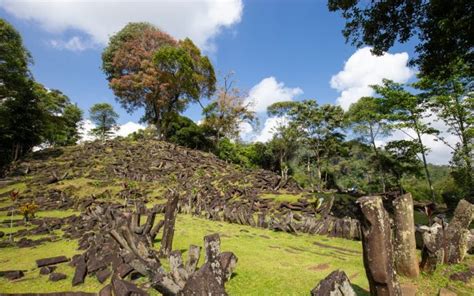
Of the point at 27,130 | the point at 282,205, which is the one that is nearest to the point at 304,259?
the point at 282,205

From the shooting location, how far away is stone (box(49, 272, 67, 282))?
5.66 meters

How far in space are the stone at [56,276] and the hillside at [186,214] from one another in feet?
0.41

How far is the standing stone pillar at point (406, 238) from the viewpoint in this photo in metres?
5.12

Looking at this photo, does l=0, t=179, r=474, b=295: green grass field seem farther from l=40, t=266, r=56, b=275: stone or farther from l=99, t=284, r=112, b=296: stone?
l=99, t=284, r=112, b=296: stone

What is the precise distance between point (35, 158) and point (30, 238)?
64.7ft

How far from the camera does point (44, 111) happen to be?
25.8 meters

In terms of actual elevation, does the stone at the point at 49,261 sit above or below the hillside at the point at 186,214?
below

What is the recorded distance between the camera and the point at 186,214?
47.4 ft

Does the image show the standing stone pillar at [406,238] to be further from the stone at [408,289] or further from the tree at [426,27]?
the tree at [426,27]

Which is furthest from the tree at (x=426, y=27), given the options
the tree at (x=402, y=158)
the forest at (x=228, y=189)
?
the tree at (x=402, y=158)

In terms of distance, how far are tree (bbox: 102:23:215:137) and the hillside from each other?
6222 millimetres

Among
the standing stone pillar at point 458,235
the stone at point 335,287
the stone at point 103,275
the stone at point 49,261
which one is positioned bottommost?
the stone at point 49,261

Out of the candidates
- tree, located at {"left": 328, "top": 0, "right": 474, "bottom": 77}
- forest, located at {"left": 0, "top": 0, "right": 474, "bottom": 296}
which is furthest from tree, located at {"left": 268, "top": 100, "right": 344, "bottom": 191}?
tree, located at {"left": 328, "top": 0, "right": 474, "bottom": 77}

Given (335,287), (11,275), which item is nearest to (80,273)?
(11,275)
